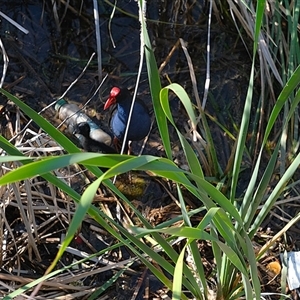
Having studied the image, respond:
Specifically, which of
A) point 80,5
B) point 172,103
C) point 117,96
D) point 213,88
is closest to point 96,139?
point 117,96

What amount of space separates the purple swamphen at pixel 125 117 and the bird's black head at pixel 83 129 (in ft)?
0.32

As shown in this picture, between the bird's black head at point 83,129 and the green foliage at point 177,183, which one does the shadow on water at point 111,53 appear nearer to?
the bird's black head at point 83,129

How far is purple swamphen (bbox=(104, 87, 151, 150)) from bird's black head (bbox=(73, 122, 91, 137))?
10 cm

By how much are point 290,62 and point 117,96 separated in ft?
2.18

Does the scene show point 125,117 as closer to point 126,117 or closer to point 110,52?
point 126,117

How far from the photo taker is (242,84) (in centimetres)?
247

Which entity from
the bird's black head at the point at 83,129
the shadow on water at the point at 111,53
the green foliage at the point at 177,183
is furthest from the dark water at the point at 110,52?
the green foliage at the point at 177,183

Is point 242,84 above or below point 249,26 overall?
below

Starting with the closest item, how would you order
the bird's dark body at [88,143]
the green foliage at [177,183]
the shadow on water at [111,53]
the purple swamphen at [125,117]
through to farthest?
the green foliage at [177,183] < the purple swamphen at [125,117] < the bird's dark body at [88,143] < the shadow on water at [111,53]

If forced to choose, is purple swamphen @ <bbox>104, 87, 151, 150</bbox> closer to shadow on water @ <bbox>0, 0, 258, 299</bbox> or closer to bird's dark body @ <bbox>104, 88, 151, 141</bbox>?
bird's dark body @ <bbox>104, 88, 151, 141</bbox>

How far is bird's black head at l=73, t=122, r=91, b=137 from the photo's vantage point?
87.7 inches

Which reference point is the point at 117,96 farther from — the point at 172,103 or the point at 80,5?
the point at 80,5

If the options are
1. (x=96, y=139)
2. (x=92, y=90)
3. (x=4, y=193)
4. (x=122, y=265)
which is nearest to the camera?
(x=4, y=193)

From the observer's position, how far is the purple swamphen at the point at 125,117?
2.14 metres
